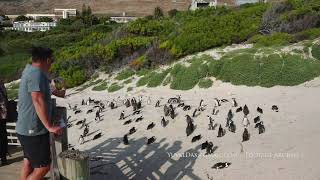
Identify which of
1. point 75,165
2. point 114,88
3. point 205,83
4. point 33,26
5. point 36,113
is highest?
point 36,113

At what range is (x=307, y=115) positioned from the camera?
1232 centimetres

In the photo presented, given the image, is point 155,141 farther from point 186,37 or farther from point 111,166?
point 186,37

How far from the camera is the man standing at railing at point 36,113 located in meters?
5.18

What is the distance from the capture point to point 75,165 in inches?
207

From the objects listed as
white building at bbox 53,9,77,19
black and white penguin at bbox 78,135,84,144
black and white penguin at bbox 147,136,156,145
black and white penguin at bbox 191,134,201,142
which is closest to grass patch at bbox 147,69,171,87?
black and white penguin at bbox 78,135,84,144

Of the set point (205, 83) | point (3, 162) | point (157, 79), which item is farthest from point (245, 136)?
point (157, 79)

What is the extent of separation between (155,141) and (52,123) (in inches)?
237

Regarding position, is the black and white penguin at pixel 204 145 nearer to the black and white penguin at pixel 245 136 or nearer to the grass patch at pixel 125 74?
the black and white penguin at pixel 245 136

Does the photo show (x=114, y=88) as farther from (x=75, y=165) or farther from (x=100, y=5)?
(x=100, y=5)

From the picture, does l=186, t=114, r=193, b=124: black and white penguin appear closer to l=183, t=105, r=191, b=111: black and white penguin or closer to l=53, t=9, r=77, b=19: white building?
l=183, t=105, r=191, b=111: black and white penguin

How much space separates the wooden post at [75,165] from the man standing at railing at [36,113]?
241mm

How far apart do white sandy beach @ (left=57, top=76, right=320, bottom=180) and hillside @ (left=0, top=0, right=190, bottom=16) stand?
2405 inches

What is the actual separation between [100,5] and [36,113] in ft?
255

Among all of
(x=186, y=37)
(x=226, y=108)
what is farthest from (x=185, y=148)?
(x=186, y=37)
